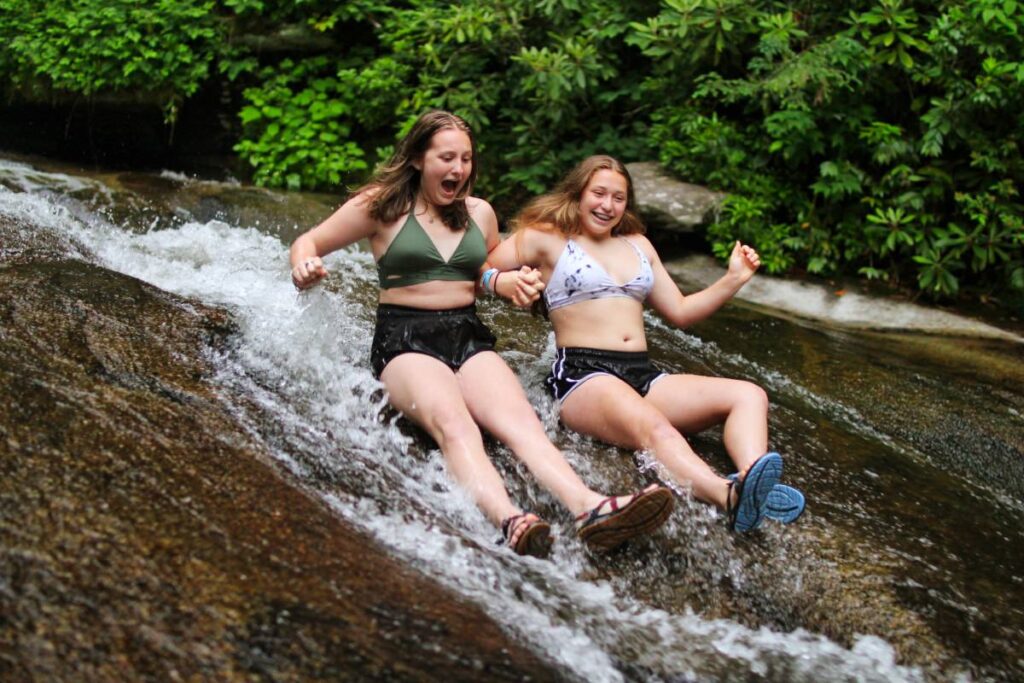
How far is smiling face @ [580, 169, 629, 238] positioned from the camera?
3699 mm

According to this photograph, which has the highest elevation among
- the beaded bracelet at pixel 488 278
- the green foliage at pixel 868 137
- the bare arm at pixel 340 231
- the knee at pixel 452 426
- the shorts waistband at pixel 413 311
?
the green foliage at pixel 868 137

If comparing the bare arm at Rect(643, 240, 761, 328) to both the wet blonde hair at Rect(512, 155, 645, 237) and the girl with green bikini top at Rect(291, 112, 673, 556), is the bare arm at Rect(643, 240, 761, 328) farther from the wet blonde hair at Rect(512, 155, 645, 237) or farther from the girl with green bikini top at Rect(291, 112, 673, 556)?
the girl with green bikini top at Rect(291, 112, 673, 556)

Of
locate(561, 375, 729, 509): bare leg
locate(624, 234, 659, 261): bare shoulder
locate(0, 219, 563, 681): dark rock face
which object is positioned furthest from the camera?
locate(624, 234, 659, 261): bare shoulder

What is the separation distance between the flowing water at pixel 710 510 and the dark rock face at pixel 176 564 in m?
0.17

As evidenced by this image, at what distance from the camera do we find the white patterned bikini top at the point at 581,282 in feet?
12.0

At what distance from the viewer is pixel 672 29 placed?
23.3 ft

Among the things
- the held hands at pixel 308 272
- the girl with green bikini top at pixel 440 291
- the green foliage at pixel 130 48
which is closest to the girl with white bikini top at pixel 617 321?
the girl with green bikini top at pixel 440 291

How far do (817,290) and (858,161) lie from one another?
3.58 feet

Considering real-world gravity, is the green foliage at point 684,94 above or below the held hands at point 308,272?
above

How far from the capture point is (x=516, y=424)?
10.3ft

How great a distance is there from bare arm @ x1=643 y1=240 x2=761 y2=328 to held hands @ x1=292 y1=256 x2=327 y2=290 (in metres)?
1.39

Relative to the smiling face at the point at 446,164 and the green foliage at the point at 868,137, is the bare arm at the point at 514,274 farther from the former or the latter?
the green foliage at the point at 868,137

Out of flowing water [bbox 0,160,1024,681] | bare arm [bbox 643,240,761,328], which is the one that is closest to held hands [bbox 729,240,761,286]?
bare arm [bbox 643,240,761,328]

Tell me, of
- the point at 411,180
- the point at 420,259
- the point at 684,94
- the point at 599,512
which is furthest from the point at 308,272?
the point at 684,94
